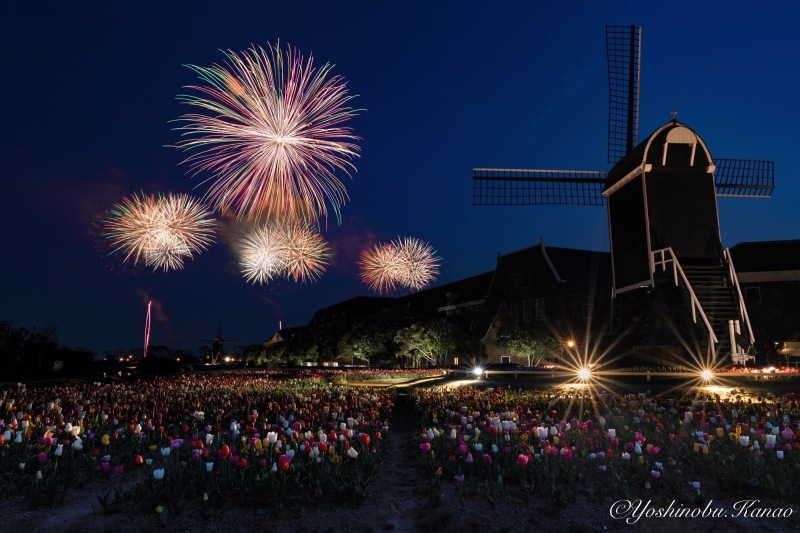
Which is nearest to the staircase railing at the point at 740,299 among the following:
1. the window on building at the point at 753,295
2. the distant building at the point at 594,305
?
the distant building at the point at 594,305

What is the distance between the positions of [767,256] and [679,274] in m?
17.0

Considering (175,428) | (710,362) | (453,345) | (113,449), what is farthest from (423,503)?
(453,345)

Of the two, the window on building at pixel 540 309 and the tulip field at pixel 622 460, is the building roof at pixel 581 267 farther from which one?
the tulip field at pixel 622 460

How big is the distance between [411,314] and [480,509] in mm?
38400

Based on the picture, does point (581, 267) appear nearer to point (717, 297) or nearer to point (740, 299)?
point (717, 297)

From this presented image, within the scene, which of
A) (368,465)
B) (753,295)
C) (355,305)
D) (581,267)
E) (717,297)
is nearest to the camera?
(368,465)

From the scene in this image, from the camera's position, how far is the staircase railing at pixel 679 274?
2638 centimetres

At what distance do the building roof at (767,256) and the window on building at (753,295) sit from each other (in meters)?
1.41

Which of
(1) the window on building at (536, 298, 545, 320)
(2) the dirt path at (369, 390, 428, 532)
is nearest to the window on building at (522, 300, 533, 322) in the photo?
(1) the window on building at (536, 298, 545, 320)

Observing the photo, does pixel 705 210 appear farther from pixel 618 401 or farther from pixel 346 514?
pixel 346 514

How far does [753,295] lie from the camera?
38.9 m

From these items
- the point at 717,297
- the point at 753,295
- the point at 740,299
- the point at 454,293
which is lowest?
the point at 740,299

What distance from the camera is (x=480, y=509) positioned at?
671 centimetres

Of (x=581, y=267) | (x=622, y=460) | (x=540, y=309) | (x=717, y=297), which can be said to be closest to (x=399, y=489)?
(x=622, y=460)
